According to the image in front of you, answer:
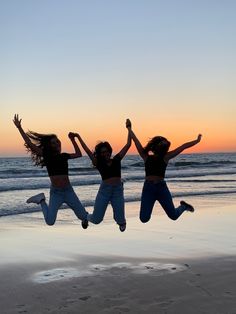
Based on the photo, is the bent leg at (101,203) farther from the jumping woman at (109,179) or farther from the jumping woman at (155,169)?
the jumping woman at (155,169)

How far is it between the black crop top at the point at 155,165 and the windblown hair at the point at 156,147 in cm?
10

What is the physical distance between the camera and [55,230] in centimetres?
1446

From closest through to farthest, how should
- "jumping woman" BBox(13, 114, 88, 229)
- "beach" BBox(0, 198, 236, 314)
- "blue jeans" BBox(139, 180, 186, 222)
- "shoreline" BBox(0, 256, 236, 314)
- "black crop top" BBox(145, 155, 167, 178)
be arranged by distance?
"shoreline" BBox(0, 256, 236, 314) → "beach" BBox(0, 198, 236, 314) → "jumping woman" BBox(13, 114, 88, 229) → "black crop top" BBox(145, 155, 167, 178) → "blue jeans" BBox(139, 180, 186, 222)

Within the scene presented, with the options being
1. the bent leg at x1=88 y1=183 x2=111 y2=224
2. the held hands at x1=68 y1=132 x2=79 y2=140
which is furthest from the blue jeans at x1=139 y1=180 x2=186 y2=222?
the held hands at x1=68 y1=132 x2=79 y2=140

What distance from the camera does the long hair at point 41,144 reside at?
951cm

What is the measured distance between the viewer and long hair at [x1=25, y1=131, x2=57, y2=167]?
9508mm

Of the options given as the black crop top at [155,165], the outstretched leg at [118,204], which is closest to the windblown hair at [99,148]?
the outstretched leg at [118,204]

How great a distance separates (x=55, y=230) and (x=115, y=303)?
6.95 metres

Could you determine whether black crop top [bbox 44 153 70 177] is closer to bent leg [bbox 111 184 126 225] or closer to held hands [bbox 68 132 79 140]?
held hands [bbox 68 132 79 140]

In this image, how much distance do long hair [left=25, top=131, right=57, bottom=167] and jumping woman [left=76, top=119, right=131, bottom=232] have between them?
89 cm

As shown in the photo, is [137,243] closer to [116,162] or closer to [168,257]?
[168,257]

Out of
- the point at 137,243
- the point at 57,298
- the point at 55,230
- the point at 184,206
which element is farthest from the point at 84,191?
the point at 57,298

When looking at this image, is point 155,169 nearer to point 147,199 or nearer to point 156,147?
point 156,147

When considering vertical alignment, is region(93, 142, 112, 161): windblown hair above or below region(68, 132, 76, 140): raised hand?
below
